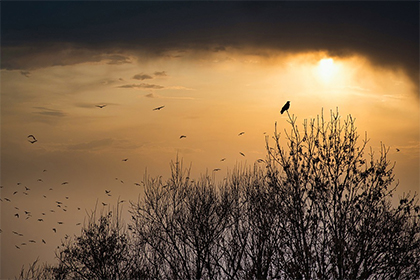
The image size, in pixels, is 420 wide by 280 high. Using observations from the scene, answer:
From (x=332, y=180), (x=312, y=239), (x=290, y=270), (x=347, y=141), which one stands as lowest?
(x=290, y=270)

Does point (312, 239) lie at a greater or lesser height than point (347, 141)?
lesser

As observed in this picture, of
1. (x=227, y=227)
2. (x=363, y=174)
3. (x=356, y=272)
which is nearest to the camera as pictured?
(x=356, y=272)

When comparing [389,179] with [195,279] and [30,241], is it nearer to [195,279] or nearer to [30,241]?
[195,279]

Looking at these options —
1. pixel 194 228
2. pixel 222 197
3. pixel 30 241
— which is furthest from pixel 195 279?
pixel 30 241

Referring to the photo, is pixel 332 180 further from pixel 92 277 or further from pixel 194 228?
pixel 92 277

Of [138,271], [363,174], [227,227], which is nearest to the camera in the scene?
[363,174]

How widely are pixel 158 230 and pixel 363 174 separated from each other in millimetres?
15762

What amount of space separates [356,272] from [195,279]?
13.8 m

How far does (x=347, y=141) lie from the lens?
667 inches

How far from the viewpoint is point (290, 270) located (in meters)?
15.5

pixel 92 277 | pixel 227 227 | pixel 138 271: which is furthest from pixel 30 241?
pixel 227 227

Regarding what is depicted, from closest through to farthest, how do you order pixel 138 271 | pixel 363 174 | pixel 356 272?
pixel 356 272 < pixel 363 174 < pixel 138 271

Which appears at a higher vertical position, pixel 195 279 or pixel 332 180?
pixel 332 180

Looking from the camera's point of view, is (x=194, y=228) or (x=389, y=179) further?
(x=194, y=228)
